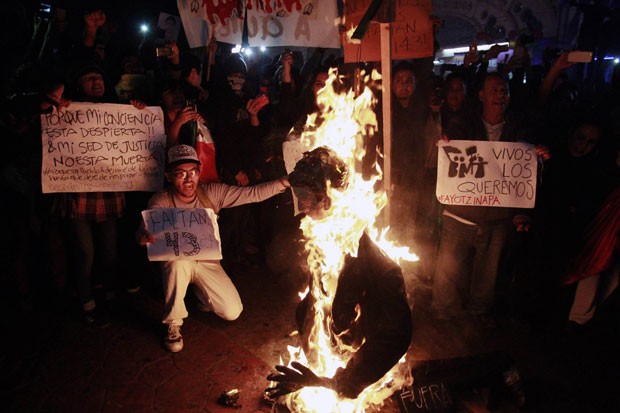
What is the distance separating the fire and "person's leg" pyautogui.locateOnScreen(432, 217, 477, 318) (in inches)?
54.7

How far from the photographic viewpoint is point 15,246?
16.3ft

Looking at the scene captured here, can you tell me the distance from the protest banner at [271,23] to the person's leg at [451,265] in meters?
2.97

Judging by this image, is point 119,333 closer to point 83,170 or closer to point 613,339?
point 83,170

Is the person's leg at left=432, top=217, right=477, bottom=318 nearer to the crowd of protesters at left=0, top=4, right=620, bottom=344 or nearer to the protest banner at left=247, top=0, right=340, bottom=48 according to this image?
the crowd of protesters at left=0, top=4, right=620, bottom=344

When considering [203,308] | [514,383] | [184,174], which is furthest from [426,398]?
[184,174]

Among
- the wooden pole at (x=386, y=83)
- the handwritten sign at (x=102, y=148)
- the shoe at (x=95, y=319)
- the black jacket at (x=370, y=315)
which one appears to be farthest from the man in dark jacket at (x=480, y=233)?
the shoe at (x=95, y=319)

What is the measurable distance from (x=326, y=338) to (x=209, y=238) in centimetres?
179

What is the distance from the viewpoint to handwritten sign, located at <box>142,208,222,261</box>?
4527mm

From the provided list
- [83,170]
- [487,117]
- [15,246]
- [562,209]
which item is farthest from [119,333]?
[562,209]

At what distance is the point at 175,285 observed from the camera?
4695 millimetres

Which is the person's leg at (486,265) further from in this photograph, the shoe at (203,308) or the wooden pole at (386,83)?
the shoe at (203,308)

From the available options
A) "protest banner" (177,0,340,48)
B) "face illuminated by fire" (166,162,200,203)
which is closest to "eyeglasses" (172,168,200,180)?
"face illuminated by fire" (166,162,200,203)

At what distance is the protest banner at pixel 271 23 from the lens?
5.82 meters

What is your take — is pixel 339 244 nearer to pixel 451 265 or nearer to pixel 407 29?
pixel 451 265
